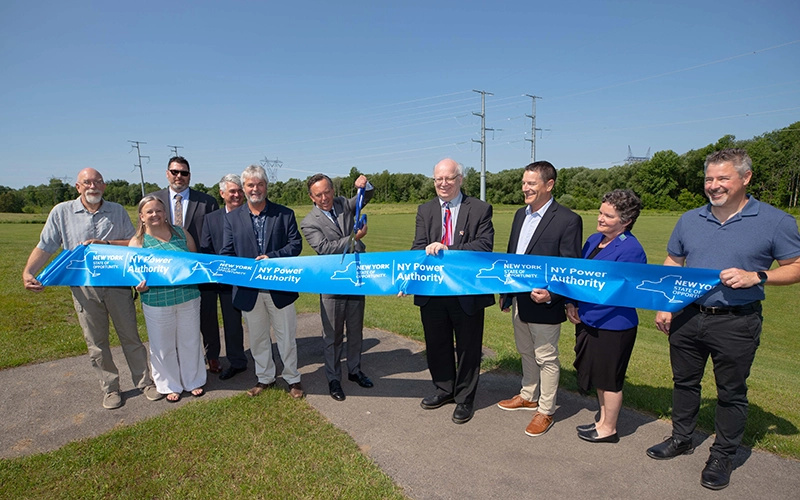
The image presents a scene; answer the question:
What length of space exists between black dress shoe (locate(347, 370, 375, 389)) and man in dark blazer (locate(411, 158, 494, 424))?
2.53ft

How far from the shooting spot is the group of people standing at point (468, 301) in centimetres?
347

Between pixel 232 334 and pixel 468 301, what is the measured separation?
316 cm

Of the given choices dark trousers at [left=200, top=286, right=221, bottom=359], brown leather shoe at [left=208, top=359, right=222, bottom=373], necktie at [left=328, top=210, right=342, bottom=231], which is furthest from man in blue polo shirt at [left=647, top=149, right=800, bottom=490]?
dark trousers at [left=200, top=286, right=221, bottom=359]

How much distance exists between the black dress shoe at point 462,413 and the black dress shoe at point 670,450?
5.18 feet

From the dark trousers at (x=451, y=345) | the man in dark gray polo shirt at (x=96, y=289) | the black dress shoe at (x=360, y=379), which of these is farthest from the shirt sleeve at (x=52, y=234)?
the dark trousers at (x=451, y=345)

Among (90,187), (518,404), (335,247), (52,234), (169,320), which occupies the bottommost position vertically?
(518,404)

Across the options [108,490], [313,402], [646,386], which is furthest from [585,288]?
[108,490]

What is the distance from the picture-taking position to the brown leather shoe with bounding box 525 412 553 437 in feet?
Answer: 13.7

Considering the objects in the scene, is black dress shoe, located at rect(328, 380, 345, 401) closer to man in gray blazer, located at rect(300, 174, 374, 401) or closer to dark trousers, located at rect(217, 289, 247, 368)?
man in gray blazer, located at rect(300, 174, 374, 401)

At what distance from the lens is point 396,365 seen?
600 centimetres

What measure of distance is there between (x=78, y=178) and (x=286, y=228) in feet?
7.22

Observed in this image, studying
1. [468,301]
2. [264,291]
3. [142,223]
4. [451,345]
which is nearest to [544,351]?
[468,301]

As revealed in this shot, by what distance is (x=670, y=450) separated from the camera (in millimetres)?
3797

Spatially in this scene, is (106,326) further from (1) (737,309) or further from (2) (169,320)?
(1) (737,309)
